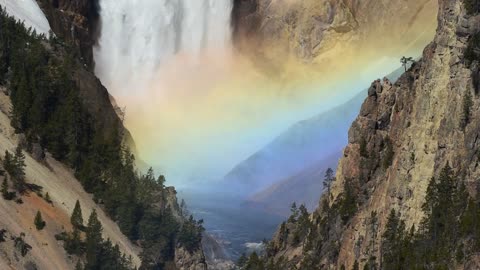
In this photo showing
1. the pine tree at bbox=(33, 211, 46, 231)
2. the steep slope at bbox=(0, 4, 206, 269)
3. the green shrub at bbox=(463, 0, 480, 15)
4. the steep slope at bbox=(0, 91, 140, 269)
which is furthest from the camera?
the steep slope at bbox=(0, 4, 206, 269)

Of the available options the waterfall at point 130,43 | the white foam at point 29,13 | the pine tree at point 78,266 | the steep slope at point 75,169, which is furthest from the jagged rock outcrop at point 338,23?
the pine tree at point 78,266

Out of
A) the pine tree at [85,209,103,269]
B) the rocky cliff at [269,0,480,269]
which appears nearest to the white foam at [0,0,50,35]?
the pine tree at [85,209,103,269]

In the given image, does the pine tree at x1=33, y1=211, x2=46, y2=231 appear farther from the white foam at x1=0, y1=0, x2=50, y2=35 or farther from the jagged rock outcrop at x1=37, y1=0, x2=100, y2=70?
the jagged rock outcrop at x1=37, y1=0, x2=100, y2=70

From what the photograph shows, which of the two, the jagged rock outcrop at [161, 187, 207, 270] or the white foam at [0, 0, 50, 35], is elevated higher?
the white foam at [0, 0, 50, 35]

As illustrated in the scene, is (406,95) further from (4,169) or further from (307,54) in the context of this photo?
(307,54)

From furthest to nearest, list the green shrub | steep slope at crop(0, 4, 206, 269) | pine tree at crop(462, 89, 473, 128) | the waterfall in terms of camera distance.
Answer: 1. the waterfall
2. steep slope at crop(0, 4, 206, 269)
3. the green shrub
4. pine tree at crop(462, 89, 473, 128)

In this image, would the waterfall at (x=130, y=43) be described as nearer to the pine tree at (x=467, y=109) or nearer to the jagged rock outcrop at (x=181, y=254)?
the jagged rock outcrop at (x=181, y=254)

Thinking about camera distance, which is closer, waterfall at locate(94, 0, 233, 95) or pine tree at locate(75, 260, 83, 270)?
pine tree at locate(75, 260, 83, 270)
